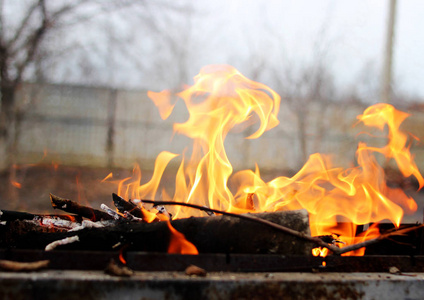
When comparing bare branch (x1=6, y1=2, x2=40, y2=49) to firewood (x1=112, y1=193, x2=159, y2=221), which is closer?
firewood (x1=112, y1=193, x2=159, y2=221)

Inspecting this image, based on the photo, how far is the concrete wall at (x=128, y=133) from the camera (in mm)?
8945

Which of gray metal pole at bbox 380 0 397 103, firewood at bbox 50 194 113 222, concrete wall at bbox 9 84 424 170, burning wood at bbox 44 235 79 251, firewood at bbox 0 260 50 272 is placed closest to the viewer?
firewood at bbox 0 260 50 272

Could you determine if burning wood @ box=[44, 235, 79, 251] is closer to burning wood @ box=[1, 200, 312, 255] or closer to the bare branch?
burning wood @ box=[1, 200, 312, 255]

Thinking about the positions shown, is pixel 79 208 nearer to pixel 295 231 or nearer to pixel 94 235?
pixel 94 235

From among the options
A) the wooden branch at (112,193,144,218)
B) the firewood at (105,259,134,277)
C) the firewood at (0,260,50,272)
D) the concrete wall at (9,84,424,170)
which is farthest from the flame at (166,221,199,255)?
the concrete wall at (9,84,424,170)

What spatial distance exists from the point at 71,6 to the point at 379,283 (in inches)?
277

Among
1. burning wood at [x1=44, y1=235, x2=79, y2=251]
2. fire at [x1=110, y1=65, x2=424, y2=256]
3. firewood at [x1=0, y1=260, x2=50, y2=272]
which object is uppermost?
fire at [x1=110, y1=65, x2=424, y2=256]

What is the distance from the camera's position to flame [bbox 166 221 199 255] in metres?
2.21

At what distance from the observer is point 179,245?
7.25ft

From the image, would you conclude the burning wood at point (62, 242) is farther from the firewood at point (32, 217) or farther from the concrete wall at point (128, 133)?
the concrete wall at point (128, 133)

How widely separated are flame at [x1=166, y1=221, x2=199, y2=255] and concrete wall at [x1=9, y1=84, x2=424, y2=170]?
7.01m

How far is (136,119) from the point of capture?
32.1ft

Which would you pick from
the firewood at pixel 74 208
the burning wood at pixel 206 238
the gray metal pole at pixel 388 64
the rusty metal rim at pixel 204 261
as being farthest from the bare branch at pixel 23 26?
the gray metal pole at pixel 388 64

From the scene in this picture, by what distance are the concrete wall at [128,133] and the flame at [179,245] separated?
7008 mm
